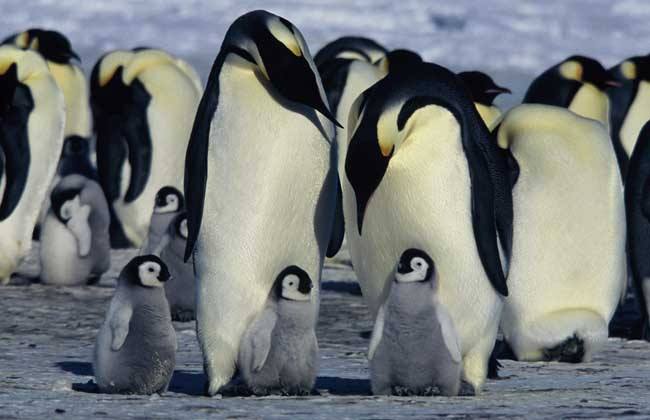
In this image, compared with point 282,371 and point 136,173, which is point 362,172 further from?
point 136,173

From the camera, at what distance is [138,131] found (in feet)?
38.1

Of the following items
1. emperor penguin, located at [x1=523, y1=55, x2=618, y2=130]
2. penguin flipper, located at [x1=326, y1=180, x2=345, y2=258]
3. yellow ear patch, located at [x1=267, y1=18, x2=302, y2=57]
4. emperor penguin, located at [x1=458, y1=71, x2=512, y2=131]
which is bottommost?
penguin flipper, located at [x1=326, y1=180, x2=345, y2=258]

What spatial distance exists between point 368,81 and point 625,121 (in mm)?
1828

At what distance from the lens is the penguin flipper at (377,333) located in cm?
544

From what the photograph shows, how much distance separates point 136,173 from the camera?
1150cm

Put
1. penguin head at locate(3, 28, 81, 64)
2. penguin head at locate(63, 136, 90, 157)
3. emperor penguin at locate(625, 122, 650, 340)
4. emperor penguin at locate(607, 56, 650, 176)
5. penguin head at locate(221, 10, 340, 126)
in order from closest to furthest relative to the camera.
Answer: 1. penguin head at locate(221, 10, 340, 126)
2. emperor penguin at locate(625, 122, 650, 340)
3. penguin head at locate(63, 136, 90, 157)
4. emperor penguin at locate(607, 56, 650, 176)
5. penguin head at locate(3, 28, 81, 64)

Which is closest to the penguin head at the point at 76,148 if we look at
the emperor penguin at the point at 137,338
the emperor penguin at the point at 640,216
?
the emperor penguin at the point at 640,216

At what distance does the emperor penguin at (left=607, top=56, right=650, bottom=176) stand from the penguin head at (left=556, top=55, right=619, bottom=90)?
518 millimetres

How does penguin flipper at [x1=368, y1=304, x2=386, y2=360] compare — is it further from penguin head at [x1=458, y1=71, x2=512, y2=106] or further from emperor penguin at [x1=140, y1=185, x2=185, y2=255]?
penguin head at [x1=458, y1=71, x2=512, y2=106]

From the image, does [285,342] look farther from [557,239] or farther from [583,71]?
[583,71]

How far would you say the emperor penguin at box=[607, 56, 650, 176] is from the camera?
38.8 feet

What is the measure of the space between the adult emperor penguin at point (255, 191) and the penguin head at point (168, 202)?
2.96 m

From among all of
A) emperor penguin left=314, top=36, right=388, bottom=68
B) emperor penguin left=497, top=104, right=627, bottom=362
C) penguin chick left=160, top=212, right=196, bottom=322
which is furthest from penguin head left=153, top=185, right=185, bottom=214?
emperor penguin left=314, top=36, right=388, bottom=68

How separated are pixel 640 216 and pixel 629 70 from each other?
486 centimetres
